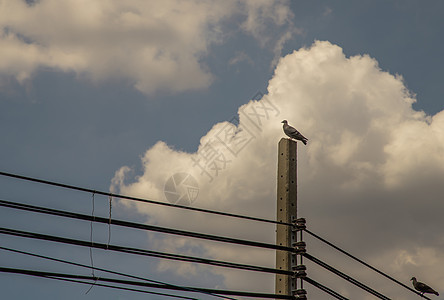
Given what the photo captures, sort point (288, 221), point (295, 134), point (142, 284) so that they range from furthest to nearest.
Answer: point (295, 134) < point (288, 221) < point (142, 284)

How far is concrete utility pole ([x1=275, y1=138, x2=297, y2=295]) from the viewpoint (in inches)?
442

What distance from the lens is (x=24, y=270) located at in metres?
8.41

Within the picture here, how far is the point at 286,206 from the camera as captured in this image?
38.7 ft

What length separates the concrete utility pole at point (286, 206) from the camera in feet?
36.9

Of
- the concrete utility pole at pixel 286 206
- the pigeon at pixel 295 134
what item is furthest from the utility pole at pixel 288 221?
the pigeon at pixel 295 134

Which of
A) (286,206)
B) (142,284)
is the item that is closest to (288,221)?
(286,206)

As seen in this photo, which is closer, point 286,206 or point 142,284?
point 142,284

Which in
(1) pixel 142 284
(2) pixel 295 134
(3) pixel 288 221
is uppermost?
(2) pixel 295 134

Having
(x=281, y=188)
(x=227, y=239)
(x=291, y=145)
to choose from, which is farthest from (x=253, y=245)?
(x=291, y=145)

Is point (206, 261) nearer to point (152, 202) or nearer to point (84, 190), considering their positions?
point (152, 202)

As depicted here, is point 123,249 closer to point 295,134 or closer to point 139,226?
point 139,226

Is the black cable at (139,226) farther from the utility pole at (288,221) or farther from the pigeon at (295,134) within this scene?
the pigeon at (295,134)

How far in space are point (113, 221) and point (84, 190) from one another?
0.73 metres

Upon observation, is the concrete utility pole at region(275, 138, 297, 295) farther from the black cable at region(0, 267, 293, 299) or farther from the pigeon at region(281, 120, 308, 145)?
the pigeon at region(281, 120, 308, 145)
